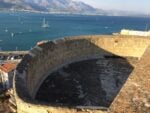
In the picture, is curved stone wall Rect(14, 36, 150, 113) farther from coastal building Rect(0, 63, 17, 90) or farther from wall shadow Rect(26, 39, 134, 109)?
coastal building Rect(0, 63, 17, 90)

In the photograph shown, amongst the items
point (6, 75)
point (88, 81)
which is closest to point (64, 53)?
point (88, 81)

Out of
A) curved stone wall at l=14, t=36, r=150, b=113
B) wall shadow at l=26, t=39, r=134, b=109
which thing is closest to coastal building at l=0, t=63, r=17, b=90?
curved stone wall at l=14, t=36, r=150, b=113

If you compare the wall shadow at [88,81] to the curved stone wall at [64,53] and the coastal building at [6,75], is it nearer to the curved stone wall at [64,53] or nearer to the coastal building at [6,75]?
the curved stone wall at [64,53]

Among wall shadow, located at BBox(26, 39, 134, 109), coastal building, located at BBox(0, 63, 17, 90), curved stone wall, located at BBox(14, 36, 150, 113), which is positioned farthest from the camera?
coastal building, located at BBox(0, 63, 17, 90)

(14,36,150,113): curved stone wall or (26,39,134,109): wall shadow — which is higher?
(14,36,150,113): curved stone wall

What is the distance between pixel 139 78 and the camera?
11.4m

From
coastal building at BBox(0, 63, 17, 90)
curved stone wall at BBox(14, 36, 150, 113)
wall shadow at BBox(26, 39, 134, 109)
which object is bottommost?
coastal building at BBox(0, 63, 17, 90)

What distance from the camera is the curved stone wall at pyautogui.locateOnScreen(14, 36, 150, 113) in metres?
14.8

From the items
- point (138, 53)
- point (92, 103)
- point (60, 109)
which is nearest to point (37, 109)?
point (60, 109)

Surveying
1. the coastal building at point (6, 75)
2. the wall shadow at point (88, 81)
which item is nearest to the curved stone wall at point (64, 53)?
the wall shadow at point (88, 81)

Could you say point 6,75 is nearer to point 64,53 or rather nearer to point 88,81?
point 64,53

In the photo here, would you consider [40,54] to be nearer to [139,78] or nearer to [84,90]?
[84,90]

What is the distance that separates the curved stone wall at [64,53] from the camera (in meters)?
14.8

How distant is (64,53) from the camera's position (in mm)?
20141
